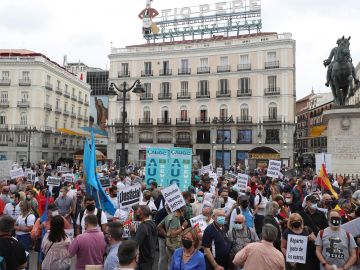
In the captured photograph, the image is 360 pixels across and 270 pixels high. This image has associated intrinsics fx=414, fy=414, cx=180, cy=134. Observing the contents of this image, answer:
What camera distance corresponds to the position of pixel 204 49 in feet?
163

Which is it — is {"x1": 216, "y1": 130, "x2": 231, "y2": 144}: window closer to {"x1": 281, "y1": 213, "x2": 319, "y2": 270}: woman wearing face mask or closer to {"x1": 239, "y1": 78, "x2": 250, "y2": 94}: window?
{"x1": 239, "y1": 78, "x2": 250, "y2": 94}: window

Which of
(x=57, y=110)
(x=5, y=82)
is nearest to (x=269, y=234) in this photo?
(x=5, y=82)

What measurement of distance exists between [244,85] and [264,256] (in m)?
44.8

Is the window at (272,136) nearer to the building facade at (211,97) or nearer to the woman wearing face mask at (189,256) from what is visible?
the building facade at (211,97)

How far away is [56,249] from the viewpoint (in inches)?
212

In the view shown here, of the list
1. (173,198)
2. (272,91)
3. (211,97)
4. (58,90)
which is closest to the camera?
(173,198)

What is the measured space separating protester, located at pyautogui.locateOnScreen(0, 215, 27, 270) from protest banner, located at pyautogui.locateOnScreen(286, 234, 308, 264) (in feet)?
11.5

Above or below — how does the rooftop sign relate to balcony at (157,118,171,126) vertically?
above

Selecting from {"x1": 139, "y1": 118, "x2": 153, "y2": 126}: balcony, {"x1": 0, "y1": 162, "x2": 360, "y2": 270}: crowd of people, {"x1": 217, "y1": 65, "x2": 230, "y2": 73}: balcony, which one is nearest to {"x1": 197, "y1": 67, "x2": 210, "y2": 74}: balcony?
{"x1": 217, "y1": 65, "x2": 230, "y2": 73}: balcony

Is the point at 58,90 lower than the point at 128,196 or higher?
higher

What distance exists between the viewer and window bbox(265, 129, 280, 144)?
46688 mm

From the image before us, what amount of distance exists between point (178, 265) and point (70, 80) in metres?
61.9

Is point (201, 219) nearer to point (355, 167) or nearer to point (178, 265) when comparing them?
point (178, 265)

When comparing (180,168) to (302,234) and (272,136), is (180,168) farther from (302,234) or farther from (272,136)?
(272,136)
